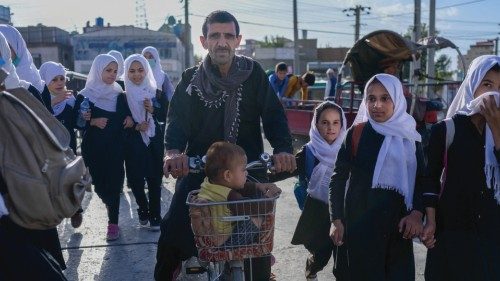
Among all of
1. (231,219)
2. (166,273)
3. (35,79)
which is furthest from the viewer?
(35,79)

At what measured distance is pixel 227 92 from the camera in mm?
3900

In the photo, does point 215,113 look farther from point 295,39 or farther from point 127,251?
point 295,39

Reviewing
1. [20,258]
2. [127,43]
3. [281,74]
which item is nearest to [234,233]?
[20,258]

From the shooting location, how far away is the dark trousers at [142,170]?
6566mm

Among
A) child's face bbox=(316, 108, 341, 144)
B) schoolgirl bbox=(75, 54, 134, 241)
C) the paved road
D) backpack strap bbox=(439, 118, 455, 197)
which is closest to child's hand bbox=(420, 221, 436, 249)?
backpack strap bbox=(439, 118, 455, 197)

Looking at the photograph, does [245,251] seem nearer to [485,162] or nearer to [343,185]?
[343,185]

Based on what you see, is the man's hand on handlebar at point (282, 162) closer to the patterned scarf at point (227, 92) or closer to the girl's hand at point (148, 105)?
the patterned scarf at point (227, 92)

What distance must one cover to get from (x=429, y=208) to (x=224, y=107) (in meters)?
1.40

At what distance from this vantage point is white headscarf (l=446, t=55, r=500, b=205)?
10.7ft

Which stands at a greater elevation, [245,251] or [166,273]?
[245,251]

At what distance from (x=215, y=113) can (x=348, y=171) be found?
93cm

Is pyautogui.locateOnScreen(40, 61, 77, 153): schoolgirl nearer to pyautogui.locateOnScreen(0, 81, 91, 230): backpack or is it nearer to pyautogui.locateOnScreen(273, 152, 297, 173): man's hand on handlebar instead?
pyautogui.locateOnScreen(273, 152, 297, 173): man's hand on handlebar

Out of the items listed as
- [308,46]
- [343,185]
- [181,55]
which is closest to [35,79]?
[343,185]

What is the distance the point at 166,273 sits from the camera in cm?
406
